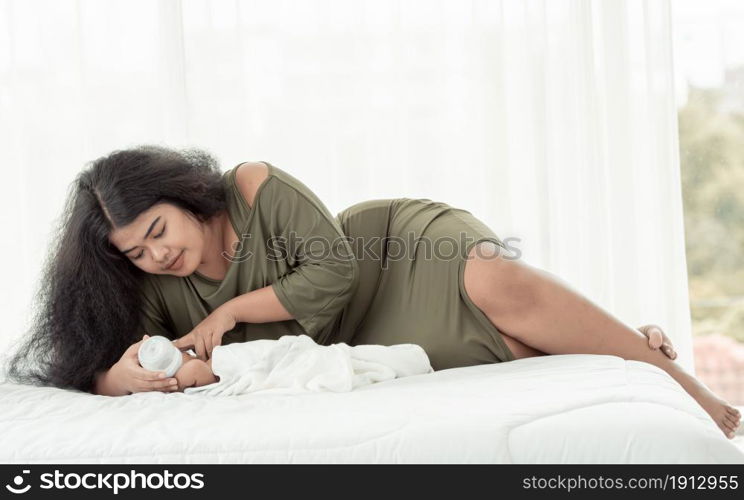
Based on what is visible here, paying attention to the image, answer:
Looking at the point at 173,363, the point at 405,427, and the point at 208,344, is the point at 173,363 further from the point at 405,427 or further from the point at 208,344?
the point at 405,427

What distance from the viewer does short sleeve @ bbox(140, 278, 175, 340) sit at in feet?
6.21

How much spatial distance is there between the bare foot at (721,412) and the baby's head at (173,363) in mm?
1082

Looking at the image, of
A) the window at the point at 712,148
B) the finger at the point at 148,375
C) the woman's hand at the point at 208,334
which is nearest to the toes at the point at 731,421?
the woman's hand at the point at 208,334

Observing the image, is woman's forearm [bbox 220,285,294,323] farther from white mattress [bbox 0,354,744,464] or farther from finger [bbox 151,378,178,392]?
white mattress [bbox 0,354,744,464]

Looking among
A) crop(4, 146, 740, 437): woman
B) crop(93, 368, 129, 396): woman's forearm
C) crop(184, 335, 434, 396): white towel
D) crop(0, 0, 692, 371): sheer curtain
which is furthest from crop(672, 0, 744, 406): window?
crop(93, 368, 129, 396): woman's forearm

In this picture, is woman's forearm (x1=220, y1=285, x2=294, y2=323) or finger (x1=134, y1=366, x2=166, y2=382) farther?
woman's forearm (x1=220, y1=285, x2=294, y2=323)

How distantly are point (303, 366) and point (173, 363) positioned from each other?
277mm

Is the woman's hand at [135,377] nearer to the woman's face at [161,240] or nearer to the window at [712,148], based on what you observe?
the woman's face at [161,240]

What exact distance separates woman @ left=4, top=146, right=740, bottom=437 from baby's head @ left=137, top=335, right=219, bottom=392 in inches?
0.9

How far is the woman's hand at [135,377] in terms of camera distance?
5.31 feet

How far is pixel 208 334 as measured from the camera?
1.76 meters

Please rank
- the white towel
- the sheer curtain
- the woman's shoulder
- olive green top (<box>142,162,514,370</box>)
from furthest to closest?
the sheer curtain < the woman's shoulder < olive green top (<box>142,162,514,370</box>) < the white towel
